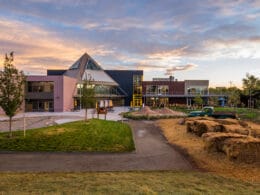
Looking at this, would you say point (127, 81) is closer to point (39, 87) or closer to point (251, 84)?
point (39, 87)

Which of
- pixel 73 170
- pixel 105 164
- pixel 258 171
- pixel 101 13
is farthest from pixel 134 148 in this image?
pixel 101 13

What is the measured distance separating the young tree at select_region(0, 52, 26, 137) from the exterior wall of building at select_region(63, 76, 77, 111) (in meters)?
27.3

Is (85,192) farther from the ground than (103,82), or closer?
closer

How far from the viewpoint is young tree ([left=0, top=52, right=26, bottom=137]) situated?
17.5m

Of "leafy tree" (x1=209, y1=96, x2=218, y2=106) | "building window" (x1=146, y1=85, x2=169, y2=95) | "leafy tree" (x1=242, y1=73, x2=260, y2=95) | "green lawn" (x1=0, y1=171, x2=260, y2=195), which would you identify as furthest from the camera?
"building window" (x1=146, y1=85, x2=169, y2=95)

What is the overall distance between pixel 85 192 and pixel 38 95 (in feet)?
140

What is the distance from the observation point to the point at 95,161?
12.4m

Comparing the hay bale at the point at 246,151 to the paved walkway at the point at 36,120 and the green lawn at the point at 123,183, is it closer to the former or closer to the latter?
the green lawn at the point at 123,183

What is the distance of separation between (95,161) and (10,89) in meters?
10.2

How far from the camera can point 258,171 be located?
424 inches

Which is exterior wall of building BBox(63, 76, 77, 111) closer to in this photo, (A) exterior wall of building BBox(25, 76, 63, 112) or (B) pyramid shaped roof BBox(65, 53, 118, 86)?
(A) exterior wall of building BBox(25, 76, 63, 112)

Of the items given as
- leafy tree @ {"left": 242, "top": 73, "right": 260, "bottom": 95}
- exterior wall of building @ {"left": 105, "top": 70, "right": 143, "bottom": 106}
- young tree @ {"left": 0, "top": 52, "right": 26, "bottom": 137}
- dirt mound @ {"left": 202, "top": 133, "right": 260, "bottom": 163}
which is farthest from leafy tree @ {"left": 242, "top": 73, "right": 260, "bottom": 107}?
young tree @ {"left": 0, "top": 52, "right": 26, "bottom": 137}

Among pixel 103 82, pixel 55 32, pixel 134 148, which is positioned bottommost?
pixel 134 148

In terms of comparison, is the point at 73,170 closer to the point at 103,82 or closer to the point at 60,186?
the point at 60,186
